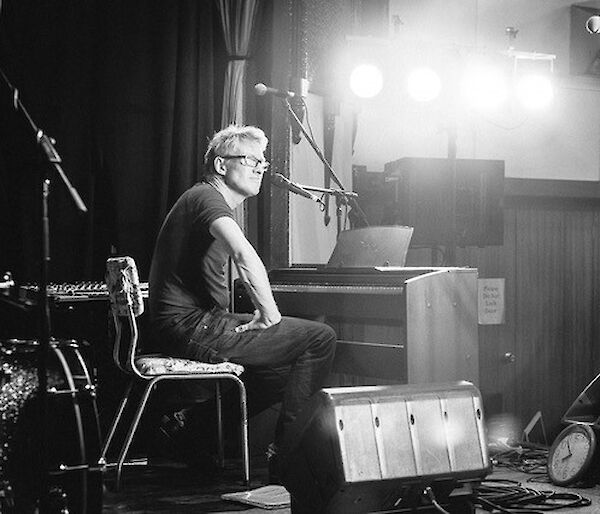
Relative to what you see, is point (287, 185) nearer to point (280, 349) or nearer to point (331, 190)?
point (331, 190)

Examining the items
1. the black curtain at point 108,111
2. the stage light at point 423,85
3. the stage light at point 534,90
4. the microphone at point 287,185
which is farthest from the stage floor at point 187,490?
the stage light at point 534,90

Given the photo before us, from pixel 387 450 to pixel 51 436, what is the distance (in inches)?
39.0

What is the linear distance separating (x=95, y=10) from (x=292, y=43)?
105cm

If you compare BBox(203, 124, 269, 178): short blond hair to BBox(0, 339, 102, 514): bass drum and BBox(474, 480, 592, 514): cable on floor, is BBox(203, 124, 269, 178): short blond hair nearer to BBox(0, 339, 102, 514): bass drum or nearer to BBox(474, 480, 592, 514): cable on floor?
BBox(0, 339, 102, 514): bass drum

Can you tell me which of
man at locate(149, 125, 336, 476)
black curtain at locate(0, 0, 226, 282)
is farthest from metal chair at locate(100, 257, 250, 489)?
black curtain at locate(0, 0, 226, 282)

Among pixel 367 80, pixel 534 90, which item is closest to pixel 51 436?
pixel 367 80

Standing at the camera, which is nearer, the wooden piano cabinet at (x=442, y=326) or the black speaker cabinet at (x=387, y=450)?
the black speaker cabinet at (x=387, y=450)

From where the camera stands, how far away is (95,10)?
15.3 feet

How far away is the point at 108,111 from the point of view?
4.71 metres

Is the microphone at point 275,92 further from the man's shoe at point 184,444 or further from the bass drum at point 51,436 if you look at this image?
the bass drum at point 51,436

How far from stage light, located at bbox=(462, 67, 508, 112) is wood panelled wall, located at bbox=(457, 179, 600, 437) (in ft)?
2.52

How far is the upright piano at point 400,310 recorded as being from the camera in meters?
4.27

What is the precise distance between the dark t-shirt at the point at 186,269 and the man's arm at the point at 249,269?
0.37ft

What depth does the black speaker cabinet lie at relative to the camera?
2750mm
